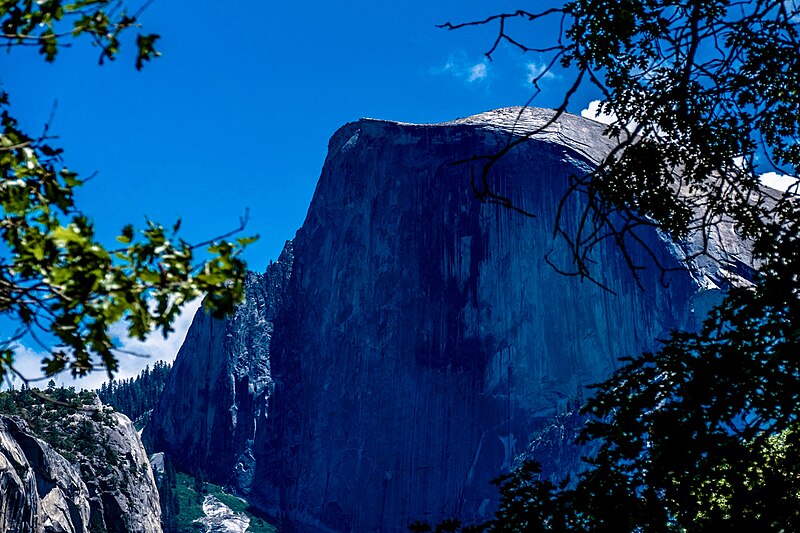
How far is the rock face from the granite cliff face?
218 feet

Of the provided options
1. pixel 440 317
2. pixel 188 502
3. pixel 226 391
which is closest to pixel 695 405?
pixel 440 317

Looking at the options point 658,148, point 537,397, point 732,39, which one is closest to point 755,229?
point 658,148

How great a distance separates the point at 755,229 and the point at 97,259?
8.06 metres

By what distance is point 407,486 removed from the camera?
15538cm

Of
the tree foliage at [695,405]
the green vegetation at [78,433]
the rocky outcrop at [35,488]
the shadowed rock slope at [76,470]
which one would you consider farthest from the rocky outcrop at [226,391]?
the tree foliage at [695,405]

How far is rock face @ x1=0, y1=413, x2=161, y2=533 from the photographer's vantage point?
2041 inches

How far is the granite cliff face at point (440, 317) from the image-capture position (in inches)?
5782

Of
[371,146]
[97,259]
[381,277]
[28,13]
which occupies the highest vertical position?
[371,146]

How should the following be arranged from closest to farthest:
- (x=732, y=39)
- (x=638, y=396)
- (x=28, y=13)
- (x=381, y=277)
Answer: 1. (x=28, y=13)
2. (x=638, y=396)
3. (x=732, y=39)
4. (x=381, y=277)

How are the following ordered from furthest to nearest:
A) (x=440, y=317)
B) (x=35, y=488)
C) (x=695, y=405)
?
(x=440, y=317) < (x=35, y=488) < (x=695, y=405)

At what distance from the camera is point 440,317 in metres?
156

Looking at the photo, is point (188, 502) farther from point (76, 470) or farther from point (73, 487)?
point (73, 487)

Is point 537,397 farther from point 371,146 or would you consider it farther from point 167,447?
point 167,447

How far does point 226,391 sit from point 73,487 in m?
119
